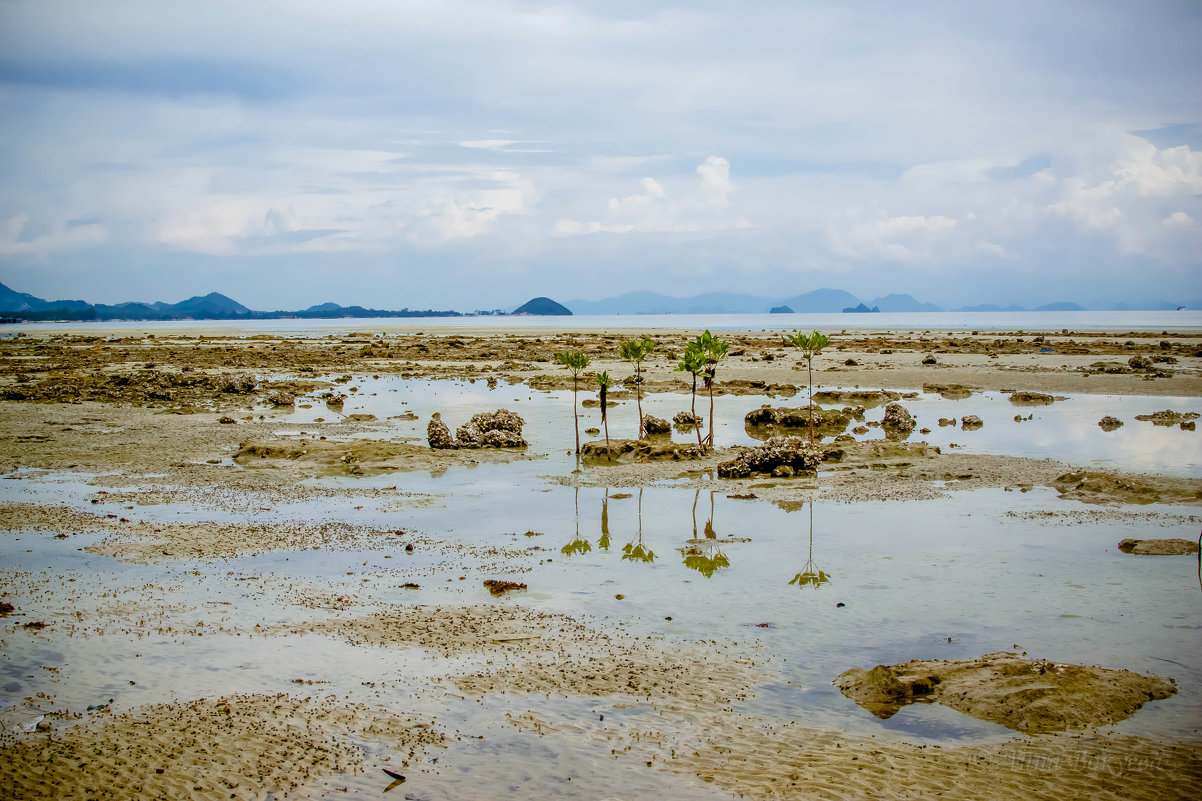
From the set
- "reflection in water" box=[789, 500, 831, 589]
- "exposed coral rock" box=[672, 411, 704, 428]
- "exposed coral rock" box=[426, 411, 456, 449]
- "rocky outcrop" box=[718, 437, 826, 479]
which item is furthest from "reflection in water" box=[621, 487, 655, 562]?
"exposed coral rock" box=[672, 411, 704, 428]

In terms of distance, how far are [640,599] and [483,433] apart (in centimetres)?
1347

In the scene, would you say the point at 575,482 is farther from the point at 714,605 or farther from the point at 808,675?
the point at 808,675

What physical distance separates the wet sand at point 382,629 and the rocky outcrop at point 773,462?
0.55 m

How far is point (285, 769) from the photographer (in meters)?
7.17

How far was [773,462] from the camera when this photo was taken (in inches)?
786

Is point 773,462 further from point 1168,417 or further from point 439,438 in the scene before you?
point 1168,417

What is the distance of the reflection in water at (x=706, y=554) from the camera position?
13031 millimetres

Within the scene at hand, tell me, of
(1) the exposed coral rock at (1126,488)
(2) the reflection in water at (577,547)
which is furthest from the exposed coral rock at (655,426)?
(1) the exposed coral rock at (1126,488)

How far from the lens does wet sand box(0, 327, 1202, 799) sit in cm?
710

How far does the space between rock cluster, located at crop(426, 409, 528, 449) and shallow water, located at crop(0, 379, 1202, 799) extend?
13.7ft

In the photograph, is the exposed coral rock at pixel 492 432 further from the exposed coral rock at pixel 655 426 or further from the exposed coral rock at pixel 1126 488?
the exposed coral rock at pixel 1126 488

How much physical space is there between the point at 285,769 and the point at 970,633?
26.0 ft

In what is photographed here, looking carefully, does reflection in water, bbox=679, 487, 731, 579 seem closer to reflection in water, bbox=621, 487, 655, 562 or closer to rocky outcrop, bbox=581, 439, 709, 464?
reflection in water, bbox=621, 487, 655, 562

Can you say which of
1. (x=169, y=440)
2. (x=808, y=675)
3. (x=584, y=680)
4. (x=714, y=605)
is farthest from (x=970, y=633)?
(x=169, y=440)
